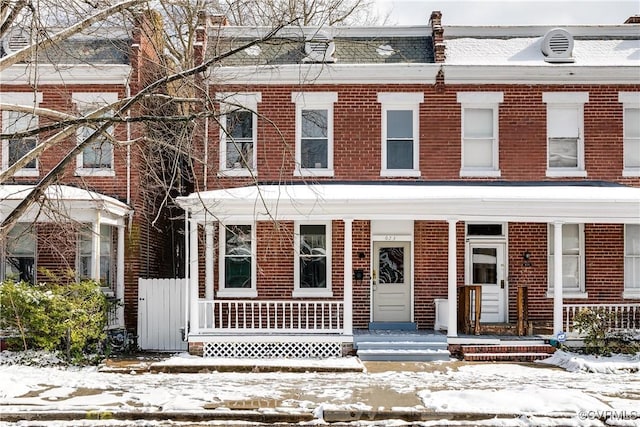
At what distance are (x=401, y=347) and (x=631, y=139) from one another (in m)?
7.70

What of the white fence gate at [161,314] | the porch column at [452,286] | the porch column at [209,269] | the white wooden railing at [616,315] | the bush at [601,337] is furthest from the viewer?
the white fence gate at [161,314]

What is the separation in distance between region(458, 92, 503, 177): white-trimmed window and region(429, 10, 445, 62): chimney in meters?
1.05

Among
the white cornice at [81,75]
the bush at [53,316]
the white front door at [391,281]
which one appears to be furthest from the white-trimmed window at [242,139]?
the bush at [53,316]

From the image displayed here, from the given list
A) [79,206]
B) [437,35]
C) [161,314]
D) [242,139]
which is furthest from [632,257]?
[79,206]

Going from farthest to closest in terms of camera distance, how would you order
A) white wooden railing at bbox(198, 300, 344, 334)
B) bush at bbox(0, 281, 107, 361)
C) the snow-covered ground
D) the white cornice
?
the white cornice → white wooden railing at bbox(198, 300, 344, 334) → bush at bbox(0, 281, 107, 361) → the snow-covered ground

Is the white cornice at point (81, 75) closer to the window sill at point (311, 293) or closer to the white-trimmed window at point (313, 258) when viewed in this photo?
the white-trimmed window at point (313, 258)

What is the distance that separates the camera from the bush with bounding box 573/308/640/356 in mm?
14859

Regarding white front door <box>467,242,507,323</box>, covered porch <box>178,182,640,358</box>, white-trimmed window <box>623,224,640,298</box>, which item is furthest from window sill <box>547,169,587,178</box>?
white front door <box>467,242,507,323</box>

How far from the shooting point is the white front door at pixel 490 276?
57.1 feet

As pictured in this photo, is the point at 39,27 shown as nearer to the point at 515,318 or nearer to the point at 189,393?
the point at 189,393

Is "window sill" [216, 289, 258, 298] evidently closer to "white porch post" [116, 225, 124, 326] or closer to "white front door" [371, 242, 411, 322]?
"white porch post" [116, 225, 124, 326]

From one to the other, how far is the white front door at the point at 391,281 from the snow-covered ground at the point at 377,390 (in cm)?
291

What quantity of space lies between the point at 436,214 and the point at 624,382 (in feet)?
15.9

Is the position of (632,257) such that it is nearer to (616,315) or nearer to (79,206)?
(616,315)
